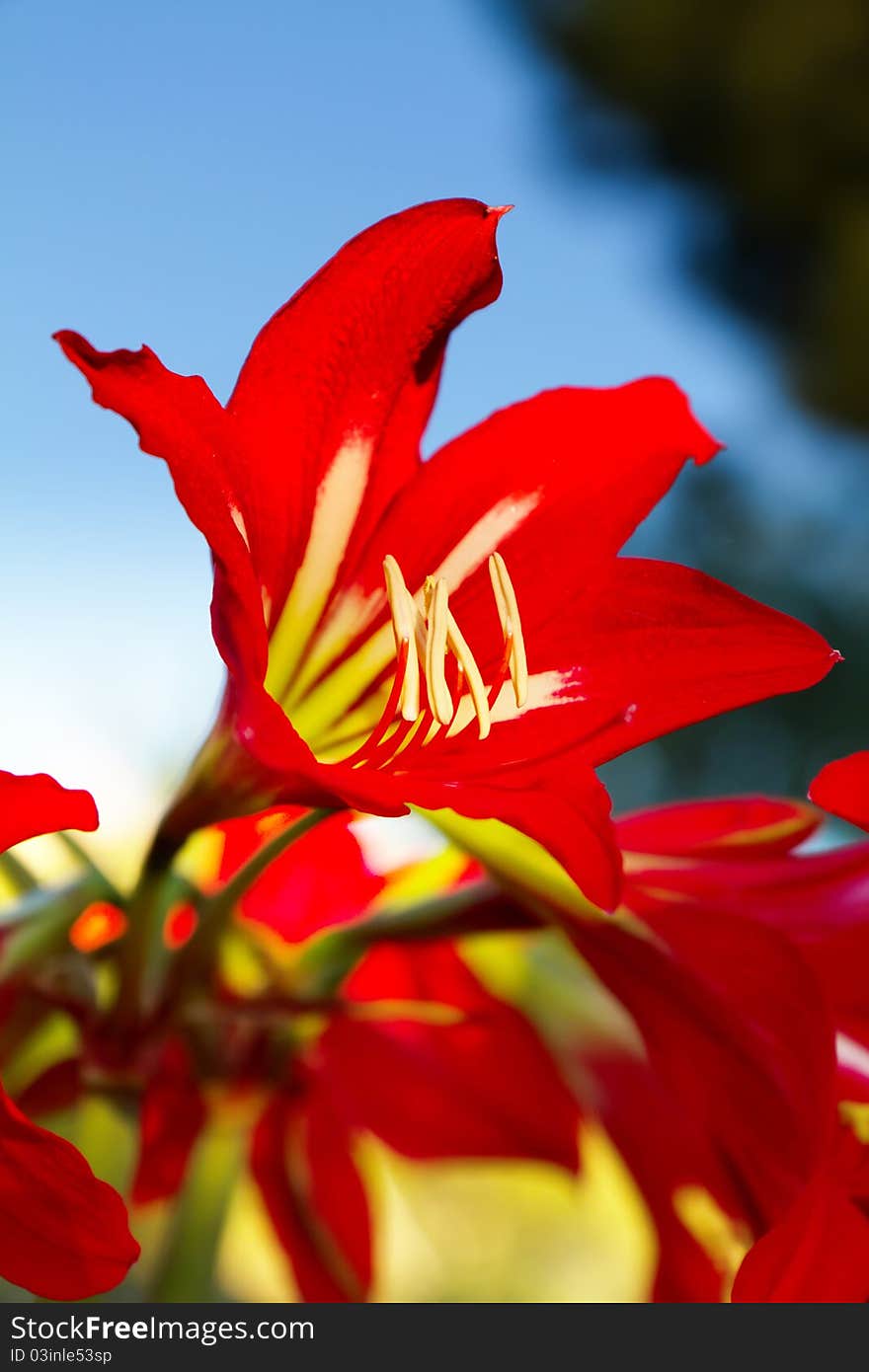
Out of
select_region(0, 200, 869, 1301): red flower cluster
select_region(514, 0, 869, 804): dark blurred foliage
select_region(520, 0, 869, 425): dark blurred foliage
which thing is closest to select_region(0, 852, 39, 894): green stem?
select_region(0, 200, 869, 1301): red flower cluster

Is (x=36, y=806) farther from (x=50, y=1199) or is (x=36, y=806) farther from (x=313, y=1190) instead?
(x=313, y=1190)

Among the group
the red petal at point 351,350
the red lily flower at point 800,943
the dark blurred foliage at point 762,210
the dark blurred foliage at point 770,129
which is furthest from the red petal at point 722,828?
the dark blurred foliage at point 770,129

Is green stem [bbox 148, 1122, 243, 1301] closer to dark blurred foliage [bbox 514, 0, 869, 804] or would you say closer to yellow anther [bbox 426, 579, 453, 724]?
yellow anther [bbox 426, 579, 453, 724]

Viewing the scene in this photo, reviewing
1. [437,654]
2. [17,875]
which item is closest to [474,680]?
[437,654]

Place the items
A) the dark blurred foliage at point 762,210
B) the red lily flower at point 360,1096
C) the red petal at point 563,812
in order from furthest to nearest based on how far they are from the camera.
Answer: the dark blurred foliage at point 762,210 → the red lily flower at point 360,1096 → the red petal at point 563,812

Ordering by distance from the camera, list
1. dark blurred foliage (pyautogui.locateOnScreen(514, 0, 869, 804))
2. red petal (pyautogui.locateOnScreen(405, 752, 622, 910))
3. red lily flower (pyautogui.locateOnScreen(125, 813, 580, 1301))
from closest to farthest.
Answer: red petal (pyautogui.locateOnScreen(405, 752, 622, 910)) → red lily flower (pyautogui.locateOnScreen(125, 813, 580, 1301)) → dark blurred foliage (pyautogui.locateOnScreen(514, 0, 869, 804))

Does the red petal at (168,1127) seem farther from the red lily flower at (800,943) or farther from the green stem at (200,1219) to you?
the red lily flower at (800,943)

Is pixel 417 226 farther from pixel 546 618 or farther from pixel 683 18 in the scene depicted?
pixel 683 18

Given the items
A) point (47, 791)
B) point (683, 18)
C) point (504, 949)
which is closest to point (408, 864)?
point (504, 949)
